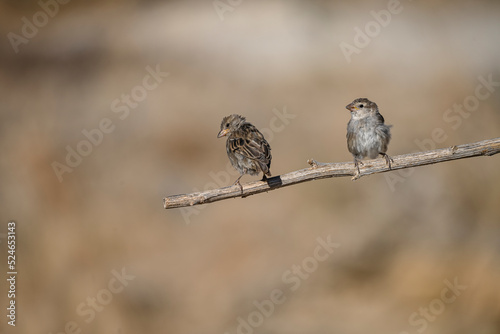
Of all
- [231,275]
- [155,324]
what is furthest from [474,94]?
[155,324]

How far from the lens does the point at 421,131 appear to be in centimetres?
952

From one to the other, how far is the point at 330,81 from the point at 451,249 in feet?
11.8

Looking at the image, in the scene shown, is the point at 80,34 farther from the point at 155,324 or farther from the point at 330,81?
the point at 155,324

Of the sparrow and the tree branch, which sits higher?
the sparrow
